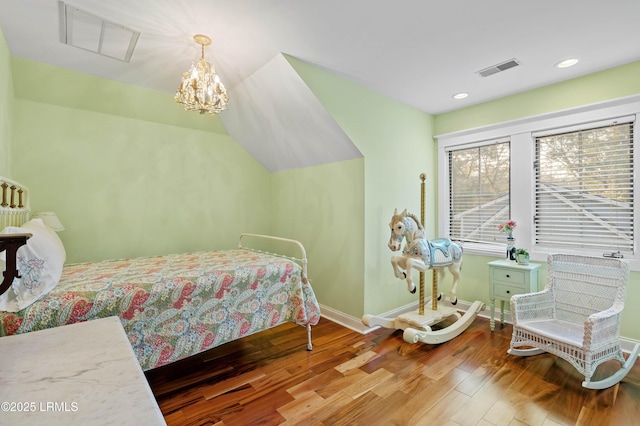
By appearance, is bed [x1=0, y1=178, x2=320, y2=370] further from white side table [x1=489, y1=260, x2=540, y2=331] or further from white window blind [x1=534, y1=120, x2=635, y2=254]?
white window blind [x1=534, y1=120, x2=635, y2=254]

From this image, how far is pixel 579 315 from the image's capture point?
2449mm

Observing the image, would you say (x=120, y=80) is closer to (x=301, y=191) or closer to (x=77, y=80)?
(x=77, y=80)

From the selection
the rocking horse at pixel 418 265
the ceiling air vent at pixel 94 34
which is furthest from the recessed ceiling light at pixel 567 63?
the ceiling air vent at pixel 94 34

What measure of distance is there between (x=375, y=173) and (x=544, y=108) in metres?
1.76

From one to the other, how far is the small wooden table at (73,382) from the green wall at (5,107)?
1.72 meters

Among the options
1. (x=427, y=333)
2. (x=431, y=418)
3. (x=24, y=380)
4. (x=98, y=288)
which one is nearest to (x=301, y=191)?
(x=427, y=333)

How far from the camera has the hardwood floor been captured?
178 centimetres

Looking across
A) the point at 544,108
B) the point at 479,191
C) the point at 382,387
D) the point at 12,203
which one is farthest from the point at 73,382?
the point at 544,108

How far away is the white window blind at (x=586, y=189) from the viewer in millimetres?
2615

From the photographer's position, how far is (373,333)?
9.75ft

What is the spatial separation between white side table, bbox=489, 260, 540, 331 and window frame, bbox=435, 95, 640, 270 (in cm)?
33

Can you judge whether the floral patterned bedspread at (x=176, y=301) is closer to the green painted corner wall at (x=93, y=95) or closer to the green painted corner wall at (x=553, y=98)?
the green painted corner wall at (x=93, y=95)

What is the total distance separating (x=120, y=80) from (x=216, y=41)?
4.43ft

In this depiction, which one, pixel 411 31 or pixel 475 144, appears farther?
pixel 475 144
